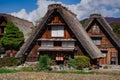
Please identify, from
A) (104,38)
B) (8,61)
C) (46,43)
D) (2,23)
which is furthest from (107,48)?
(2,23)

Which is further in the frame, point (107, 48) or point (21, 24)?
point (21, 24)

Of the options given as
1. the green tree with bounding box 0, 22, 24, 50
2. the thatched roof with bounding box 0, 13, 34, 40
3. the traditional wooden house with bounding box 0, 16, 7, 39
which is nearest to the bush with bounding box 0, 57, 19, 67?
the green tree with bounding box 0, 22, 24, 50

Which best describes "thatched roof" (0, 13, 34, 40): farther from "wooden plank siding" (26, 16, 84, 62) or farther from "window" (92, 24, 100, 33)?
"wooden plank siding" (26, 16, 84, 62)

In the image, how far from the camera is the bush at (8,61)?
41.8 m

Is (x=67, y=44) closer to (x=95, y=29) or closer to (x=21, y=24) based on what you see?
(x=95, y=29)

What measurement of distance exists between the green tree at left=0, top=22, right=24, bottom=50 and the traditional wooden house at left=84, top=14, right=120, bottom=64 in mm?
11929

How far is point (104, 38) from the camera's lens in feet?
184

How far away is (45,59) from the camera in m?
33.7

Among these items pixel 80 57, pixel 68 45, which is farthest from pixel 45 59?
pixel 68 45

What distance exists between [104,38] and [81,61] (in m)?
17.6

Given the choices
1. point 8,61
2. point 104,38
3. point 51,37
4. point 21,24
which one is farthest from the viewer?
point 21,24

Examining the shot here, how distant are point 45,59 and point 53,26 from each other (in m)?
12.1

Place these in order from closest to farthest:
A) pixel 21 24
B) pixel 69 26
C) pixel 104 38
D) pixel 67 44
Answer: pixel 69 26 → pixel 67 44 → pixel 104 38 → pixel 21 24

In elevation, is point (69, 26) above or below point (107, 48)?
above
